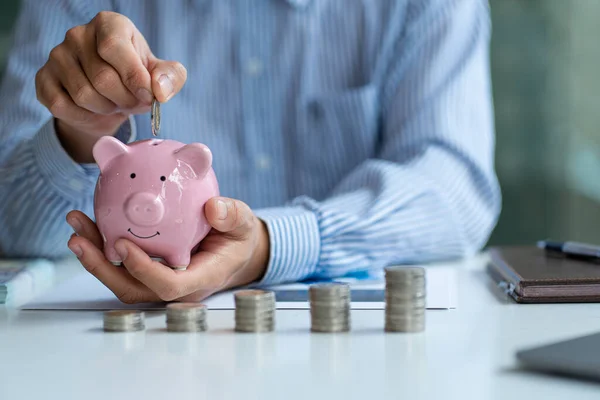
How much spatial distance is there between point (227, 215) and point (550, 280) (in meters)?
0.37

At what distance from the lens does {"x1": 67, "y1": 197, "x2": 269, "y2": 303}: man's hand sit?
2.68 feet

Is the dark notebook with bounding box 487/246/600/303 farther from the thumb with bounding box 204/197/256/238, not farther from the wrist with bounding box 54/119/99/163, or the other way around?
the wrist with bounding box 54/119/99/163

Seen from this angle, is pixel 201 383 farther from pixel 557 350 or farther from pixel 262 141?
pixel 262 141

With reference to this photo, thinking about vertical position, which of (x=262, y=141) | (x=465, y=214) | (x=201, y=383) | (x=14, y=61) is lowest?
(x=201, y=383)

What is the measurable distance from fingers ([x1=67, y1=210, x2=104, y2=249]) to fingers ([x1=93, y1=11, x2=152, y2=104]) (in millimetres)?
144

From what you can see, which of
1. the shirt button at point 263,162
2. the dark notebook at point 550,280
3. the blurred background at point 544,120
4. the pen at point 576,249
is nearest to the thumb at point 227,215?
the dark notebook at point 550,280

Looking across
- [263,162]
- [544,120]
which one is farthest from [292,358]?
[544,120]

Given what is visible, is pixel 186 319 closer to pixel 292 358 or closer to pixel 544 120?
pixel 292 358

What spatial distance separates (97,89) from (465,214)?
2.20 ft

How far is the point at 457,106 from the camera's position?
1390mm

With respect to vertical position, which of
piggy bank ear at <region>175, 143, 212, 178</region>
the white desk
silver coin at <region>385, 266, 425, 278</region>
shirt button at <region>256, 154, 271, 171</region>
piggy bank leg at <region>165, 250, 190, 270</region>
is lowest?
the white desk

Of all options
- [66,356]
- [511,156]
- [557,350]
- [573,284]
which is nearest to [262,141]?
[573,284]

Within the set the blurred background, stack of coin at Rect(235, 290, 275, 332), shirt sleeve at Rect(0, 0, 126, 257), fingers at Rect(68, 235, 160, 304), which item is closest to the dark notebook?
Result: stack of coin at Rect(235, 290, 275, 332)

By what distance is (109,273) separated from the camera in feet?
2.80
